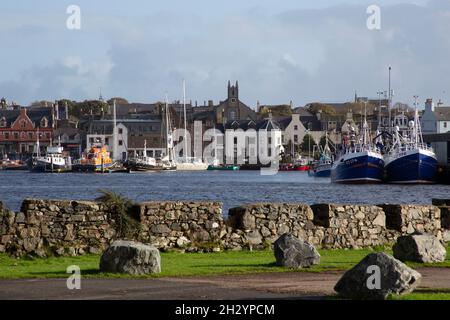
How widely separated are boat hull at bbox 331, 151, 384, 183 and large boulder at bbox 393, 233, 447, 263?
10257 centimetres

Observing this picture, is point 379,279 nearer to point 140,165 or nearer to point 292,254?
point 292,254

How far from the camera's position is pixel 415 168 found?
4887 inches

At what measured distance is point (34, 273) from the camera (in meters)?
23.1

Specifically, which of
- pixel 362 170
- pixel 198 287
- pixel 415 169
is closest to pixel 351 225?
pixel 198 287

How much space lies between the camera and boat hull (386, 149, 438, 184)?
407 feet

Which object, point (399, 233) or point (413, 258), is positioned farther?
point (399, 233)

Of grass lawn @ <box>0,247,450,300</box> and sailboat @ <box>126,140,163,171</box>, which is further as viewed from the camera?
sailboat @ <box>126,140,163,171</box>

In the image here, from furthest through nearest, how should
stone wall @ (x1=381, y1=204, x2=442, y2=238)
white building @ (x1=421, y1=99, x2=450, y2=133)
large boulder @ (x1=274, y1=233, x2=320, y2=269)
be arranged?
white building @ (x1=421, y1=99, x2=450, y2=133) < stone wall @ (x1=381, y1=204, x2=442, y2=238) < large boulder @ (x1=274, y1=233, x2=320, y2=269)

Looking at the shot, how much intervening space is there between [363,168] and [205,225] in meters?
100.0

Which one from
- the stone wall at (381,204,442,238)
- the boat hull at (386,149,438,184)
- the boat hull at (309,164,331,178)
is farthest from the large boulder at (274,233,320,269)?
the boat hull at (309,164,331,178)

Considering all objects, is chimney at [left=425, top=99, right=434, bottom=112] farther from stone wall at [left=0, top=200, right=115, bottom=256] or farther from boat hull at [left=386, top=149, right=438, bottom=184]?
stone wall at [left=0, top=200, right=115, bottom=256]
